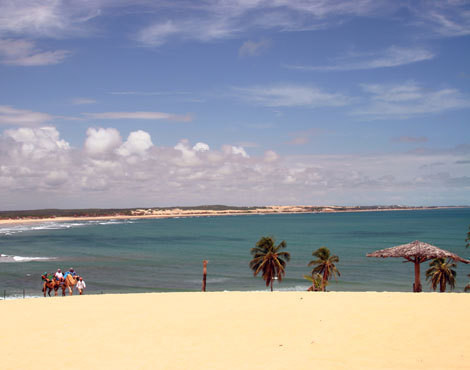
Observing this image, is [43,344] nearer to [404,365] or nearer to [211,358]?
[211,358]

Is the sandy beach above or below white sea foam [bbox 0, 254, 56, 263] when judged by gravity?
below

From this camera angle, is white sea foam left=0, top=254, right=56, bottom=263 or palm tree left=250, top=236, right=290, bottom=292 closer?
palm tree left=250, top=236, right=290, bottom=292

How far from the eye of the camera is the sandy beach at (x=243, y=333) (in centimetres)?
1052

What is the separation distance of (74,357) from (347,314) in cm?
830

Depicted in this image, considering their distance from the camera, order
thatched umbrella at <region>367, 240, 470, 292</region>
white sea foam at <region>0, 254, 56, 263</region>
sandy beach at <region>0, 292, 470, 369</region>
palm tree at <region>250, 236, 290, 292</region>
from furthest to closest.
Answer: white sea foam at <region>0, 254, 56, 263</region> → palm tree at <region>250, 236, 290, 292</region> → thatched umbrella at <region>367, 240, 470, 292</region> → sandy beach at <region>0, 292, 470, 369</region>

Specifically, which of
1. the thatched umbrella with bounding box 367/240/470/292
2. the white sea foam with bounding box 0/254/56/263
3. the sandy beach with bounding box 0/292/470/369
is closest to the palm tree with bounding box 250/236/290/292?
the thatched umbrella with bounding box 367/240/470/292

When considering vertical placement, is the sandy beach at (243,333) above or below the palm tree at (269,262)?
below

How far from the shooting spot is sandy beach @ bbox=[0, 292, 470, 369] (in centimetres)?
1052

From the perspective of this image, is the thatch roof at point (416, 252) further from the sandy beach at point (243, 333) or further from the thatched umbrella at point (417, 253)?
the sandy beach at point (243, 333)

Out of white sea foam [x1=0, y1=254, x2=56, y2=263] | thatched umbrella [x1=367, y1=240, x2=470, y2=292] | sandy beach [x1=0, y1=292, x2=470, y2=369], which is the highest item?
thatched umbrella [x1=367, y1=240, x2=470, y2=292]

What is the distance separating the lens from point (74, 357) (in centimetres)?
1104

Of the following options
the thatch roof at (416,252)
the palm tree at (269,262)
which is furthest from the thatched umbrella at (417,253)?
the palm tree at (269,262)

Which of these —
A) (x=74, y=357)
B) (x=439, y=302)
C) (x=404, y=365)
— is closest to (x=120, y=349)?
(x=74, y=357)

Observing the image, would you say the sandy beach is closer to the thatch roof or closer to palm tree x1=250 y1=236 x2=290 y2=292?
the thatch roof
